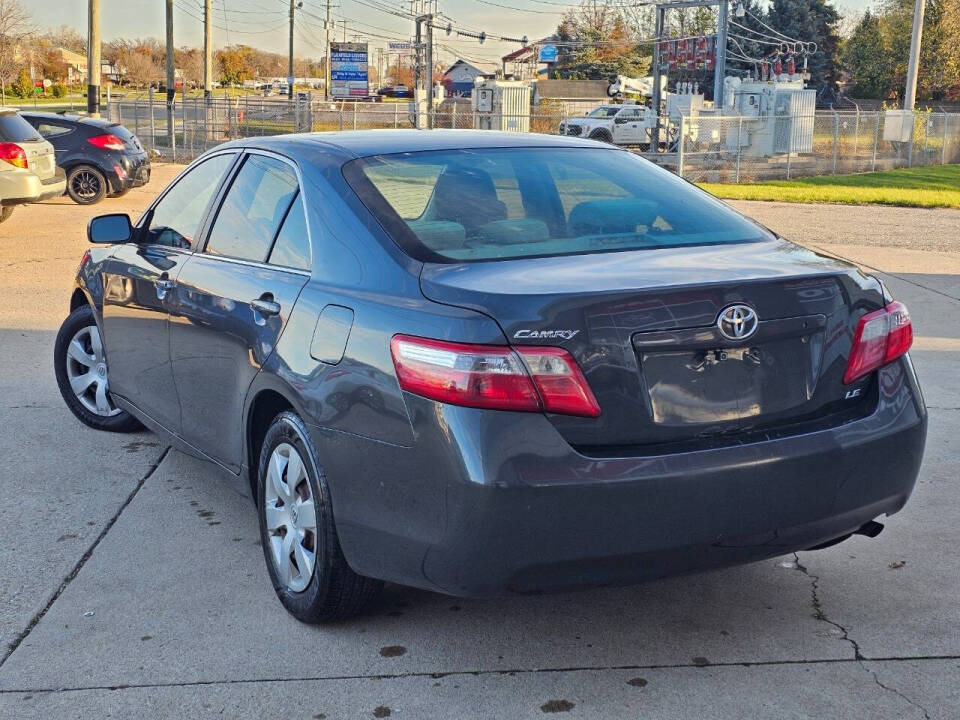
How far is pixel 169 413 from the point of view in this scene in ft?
16.5

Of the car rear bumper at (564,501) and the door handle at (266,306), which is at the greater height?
the door handle at (266,306)

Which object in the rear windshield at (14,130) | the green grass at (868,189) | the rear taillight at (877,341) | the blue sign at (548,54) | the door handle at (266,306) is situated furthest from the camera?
the blue sign at (548,54)

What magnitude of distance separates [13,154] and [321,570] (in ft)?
38.9

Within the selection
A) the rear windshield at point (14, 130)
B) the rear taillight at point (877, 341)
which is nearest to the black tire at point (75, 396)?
the rear taillight at point (877, 341)

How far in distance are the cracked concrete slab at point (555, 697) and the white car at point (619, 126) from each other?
39.1 meters

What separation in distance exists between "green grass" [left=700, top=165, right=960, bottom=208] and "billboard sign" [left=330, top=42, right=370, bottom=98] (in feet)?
163

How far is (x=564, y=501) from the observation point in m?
3.15

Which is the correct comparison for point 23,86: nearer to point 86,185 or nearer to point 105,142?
point 86,185

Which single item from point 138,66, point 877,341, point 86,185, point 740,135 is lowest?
point 86,185

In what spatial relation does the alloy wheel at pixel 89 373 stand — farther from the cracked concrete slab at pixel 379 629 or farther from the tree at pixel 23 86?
the tree at pixel 23 86

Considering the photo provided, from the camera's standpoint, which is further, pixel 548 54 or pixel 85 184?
pixel 548 54

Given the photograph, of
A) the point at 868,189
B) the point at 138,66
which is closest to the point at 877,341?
the point at 868,189

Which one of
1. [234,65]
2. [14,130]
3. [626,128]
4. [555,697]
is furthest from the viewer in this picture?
[234,65]

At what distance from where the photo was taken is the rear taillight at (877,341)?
141 inches
